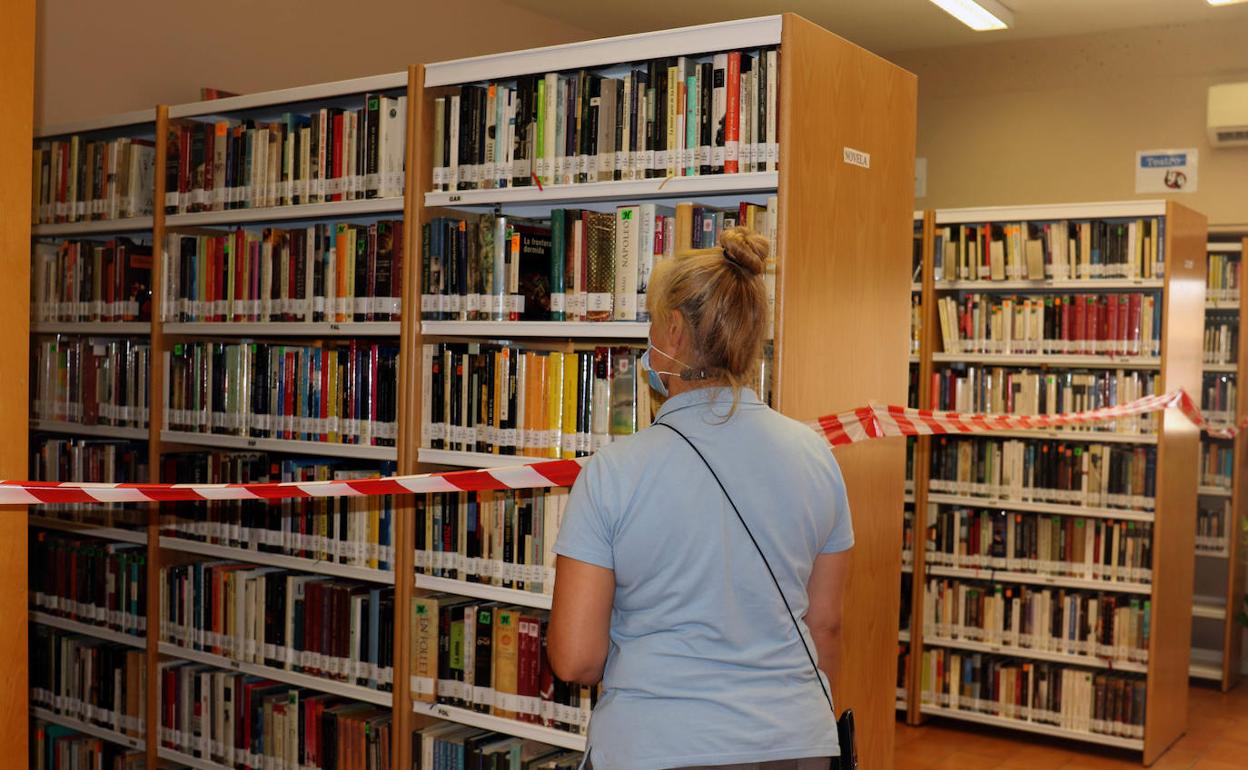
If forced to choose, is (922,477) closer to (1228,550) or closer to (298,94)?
(1228,550)

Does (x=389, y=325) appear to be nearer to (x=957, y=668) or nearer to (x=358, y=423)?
(x=358, y=423)

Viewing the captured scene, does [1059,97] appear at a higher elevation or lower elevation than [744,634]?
higher

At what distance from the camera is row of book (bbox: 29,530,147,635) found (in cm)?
421

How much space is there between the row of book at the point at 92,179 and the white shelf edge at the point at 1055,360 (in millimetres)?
3736

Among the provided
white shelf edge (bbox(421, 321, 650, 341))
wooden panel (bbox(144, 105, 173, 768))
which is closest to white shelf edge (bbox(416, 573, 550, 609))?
white shelf edge (bbox(421, 321, 650, 341))

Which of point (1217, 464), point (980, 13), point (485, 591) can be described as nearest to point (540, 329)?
point (485, 591)

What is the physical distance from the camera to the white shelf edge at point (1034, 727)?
5.38 metres

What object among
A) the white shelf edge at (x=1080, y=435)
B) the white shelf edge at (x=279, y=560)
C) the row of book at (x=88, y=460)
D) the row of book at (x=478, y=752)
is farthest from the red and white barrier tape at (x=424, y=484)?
the white shelf edge at (x=1080, y=435)

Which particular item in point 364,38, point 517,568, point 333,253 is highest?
point 364,38

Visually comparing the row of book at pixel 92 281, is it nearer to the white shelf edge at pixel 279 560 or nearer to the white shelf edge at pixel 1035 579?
the white shelf edge at pixel 279 560

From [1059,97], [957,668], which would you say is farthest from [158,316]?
[1059,97]

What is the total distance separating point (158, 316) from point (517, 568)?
1753 millimetres

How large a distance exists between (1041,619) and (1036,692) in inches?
13.7

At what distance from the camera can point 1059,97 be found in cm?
794
